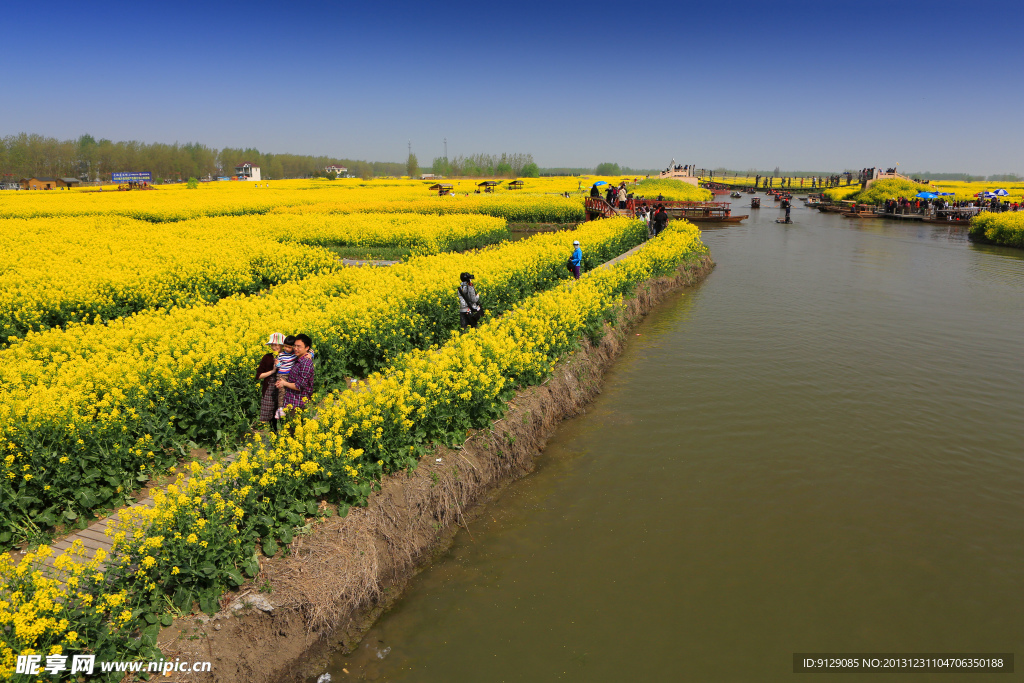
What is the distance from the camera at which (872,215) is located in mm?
55906

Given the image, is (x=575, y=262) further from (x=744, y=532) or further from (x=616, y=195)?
(x=616, y=195)

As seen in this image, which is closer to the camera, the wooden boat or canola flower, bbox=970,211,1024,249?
canola flower, bbox=970,211,1024,249

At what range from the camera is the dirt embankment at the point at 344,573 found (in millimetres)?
4801

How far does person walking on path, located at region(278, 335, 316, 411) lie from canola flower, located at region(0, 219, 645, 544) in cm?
119

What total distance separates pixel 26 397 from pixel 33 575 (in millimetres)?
3250

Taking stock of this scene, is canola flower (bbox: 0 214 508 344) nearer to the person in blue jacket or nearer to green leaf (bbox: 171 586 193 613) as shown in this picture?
the person in blue jacket

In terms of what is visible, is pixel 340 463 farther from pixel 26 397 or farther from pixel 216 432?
pixel 26 397

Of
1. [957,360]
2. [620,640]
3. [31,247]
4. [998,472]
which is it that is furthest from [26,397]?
[957,360]

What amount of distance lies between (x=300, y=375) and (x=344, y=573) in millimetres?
2753

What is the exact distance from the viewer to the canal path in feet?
18.3

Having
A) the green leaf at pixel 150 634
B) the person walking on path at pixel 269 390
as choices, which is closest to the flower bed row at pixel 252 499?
the green leaf at pixel 150 634

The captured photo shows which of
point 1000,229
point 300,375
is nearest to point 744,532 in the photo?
point 300,375

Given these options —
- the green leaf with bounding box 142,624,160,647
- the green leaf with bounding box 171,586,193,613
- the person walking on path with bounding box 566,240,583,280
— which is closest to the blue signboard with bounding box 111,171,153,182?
the person walking on path with bounding box 566,240,583,280

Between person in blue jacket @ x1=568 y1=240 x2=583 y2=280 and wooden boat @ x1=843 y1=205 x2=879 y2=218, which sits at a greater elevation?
wooden boat @ x1=843 y1=205 x2=879 y2=218
